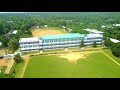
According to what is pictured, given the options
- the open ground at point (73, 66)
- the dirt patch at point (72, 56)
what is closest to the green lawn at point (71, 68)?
the open ground at point (73, 66)

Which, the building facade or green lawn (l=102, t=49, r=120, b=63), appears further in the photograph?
the building facade

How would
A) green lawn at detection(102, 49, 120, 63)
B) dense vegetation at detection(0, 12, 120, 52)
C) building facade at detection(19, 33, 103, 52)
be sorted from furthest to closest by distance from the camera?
dense vegetation at detection(0, 12, 120, 52) < building facade at detection(19, 33, 103, 52) < green lawn at detection(102, 49, 120, 63)

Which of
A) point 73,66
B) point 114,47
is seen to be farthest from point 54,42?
point 114,47

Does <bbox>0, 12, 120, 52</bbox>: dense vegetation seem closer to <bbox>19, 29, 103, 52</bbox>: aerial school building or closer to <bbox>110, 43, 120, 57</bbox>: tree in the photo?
<bbox>19, 29, 103, 52</bbox>: aerial school building

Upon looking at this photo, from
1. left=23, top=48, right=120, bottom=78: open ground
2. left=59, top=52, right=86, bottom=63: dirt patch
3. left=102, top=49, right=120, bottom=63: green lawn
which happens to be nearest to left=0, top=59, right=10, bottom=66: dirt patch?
left=23, top=48, right=120, bottom=78: open ground

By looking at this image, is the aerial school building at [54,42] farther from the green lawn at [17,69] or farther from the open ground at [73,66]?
the green lawn at [17,69]

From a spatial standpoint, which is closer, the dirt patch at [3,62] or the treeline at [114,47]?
the dirt patch at [3,62]

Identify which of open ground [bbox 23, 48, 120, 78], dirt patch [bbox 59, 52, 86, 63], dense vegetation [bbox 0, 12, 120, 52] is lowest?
dense vegetation [bbox 0, 12, 120, 52]
